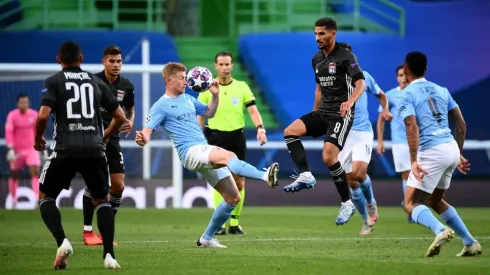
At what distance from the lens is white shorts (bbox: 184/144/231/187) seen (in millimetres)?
11320

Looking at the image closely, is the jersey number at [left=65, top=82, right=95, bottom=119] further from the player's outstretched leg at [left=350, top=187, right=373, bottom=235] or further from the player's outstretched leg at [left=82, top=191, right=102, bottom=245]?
the player's outstretched leg at [left=350, top=187, right=373, bottom=235]

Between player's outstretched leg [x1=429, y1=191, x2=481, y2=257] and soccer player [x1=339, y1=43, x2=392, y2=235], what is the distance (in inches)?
138

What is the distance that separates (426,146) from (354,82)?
1940mm

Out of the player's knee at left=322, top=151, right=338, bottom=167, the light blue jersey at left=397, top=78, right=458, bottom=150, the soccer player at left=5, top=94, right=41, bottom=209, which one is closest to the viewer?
the light blue jersey at left=397, top=78, right=458, bottom=150

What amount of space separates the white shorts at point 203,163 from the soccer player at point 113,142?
57.3 inches

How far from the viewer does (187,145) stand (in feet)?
37.8

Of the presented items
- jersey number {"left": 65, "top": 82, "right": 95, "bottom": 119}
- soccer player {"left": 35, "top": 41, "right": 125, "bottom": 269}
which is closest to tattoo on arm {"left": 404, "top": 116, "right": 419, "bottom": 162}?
soccer player {"left": 35, "top": 41, "right": 125, "bottom": 269}

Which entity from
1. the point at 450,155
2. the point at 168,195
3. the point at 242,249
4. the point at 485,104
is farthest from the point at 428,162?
the point at 485,104

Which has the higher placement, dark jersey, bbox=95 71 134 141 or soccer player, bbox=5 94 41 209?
dark jersey, bbox=95 71 134 141

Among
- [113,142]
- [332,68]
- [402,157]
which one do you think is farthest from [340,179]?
[402,157]

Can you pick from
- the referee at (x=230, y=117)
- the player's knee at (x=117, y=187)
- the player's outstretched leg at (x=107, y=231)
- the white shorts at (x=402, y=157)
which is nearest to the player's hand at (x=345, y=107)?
the player's knee at (x=117, y=187)

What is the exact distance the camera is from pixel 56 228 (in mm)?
9617

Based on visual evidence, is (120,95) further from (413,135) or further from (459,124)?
(459,124)

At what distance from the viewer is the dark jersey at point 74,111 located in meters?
9.50
